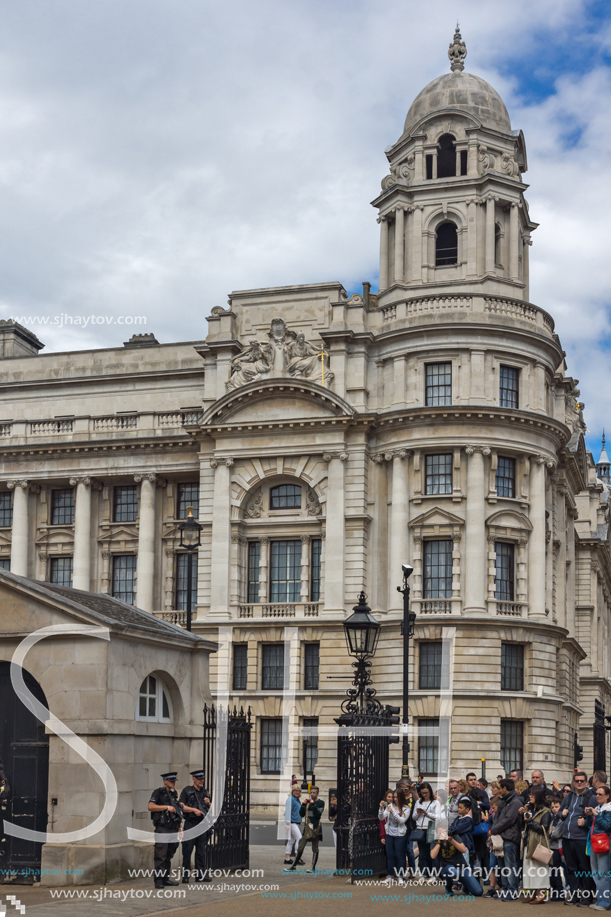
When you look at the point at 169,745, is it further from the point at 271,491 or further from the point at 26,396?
the point at 26,396

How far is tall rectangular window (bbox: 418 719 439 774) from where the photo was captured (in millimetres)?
48719

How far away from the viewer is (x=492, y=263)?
54.4 meters

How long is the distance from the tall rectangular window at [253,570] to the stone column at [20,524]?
11230 mm

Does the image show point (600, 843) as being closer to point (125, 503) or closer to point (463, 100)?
point (125, 503)

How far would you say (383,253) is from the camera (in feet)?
188

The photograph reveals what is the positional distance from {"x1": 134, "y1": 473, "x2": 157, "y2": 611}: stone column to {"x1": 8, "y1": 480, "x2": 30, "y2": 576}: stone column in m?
5.63

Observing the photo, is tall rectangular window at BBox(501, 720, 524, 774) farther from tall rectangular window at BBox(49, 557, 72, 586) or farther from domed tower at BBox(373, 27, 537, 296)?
tall rectangular window at BBox(49, 557, 72, 586)

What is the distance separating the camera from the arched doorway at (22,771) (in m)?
19.4

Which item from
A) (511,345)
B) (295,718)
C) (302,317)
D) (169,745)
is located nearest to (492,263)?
(511,345)

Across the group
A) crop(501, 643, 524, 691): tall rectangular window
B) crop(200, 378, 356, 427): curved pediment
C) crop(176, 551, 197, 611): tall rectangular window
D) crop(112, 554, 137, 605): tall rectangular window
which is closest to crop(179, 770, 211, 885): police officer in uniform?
crop(501, 643, 524, 691): tall rectangular window

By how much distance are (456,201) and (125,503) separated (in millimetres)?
20655

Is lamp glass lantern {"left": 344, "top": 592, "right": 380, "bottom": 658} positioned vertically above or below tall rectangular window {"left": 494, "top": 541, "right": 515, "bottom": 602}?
below

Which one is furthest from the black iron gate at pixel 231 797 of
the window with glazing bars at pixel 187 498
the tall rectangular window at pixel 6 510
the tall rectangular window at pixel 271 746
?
the tall rectangular window at pixel 6 510

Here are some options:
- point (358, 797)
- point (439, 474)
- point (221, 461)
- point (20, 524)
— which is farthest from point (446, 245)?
point (358, 797)
